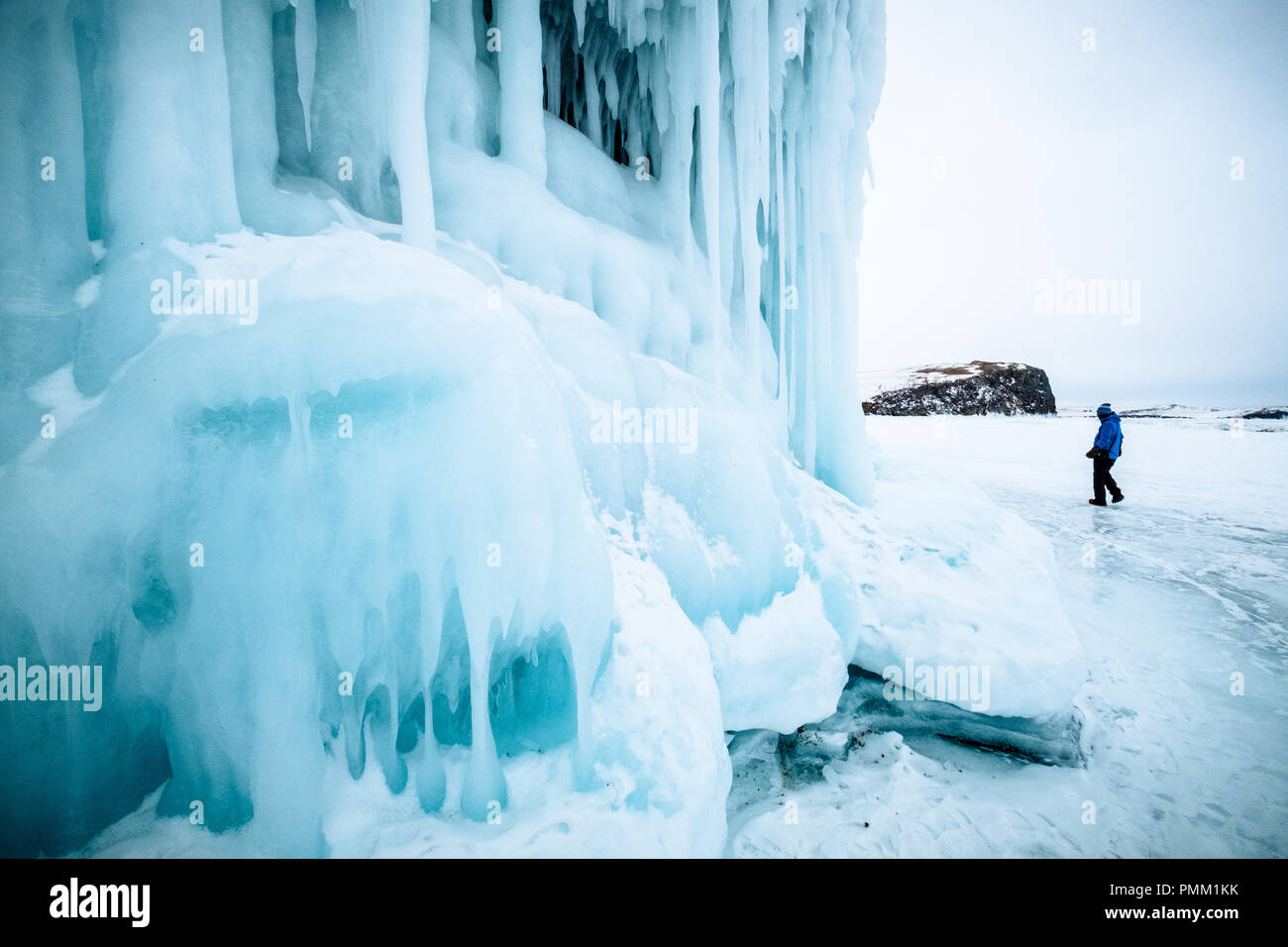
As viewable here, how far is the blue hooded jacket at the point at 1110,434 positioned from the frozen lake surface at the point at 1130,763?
8.09 feet

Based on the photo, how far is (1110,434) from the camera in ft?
29.4

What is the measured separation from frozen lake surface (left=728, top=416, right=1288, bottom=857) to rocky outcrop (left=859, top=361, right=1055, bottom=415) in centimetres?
3972

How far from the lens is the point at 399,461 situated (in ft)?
6.04

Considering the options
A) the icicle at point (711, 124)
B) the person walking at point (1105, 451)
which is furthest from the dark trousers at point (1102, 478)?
the icicle at point (711, 124)

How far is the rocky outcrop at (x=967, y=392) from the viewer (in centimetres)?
4297

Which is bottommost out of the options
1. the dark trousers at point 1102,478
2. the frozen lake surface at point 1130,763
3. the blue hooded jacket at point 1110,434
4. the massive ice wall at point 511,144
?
the frozen lake surface at point 1130,763

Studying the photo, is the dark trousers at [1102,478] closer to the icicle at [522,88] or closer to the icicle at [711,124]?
the icicle at [711,124]

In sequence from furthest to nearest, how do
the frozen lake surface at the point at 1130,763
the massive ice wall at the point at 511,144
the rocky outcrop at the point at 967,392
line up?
the rocky outcrop at the point at 967,392 < the frozen lake surface at the point at 1130,763 < the massive ice wall at the point at 511,144

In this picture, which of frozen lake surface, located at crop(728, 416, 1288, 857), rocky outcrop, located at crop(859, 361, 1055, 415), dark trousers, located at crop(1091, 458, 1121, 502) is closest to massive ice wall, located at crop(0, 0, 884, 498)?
frozen lake surface, located at crop(728, 416, 1288, 857)

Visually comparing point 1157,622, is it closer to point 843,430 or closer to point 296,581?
point 843,430

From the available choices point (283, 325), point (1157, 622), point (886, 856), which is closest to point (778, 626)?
point (886, 856)

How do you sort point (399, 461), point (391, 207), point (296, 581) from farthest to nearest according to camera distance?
point (391, 207) → point (399, 461) → point (296, 581)

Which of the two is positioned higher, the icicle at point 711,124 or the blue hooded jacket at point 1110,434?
the icicle at point 711,124
